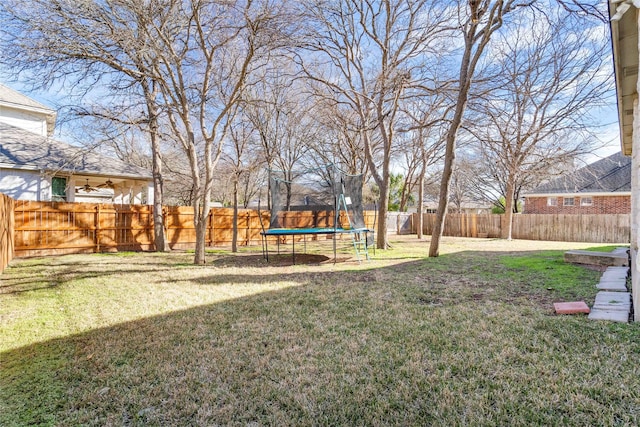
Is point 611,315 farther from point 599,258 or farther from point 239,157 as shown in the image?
point 239,157

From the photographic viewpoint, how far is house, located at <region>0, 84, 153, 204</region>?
934 cm

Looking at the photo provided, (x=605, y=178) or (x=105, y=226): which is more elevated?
(x=605, y=178)

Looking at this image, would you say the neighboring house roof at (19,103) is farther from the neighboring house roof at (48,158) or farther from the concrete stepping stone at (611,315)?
the concrete stepping stone at (611,315)

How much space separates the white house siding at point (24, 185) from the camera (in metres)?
9.23

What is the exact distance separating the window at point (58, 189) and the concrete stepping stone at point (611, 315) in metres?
12.8

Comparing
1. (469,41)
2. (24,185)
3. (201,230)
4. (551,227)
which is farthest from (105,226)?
(551,227)

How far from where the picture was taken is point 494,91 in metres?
8.01

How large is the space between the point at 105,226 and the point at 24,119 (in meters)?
6.35

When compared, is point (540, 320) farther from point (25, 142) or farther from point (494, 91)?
point (25, 142)

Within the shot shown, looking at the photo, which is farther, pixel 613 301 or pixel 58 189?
pixel 58 189

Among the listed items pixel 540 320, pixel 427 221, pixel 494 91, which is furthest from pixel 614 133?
pixel 540 320

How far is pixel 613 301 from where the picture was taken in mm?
3438

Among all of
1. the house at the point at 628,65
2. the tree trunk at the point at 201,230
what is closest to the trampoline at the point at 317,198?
the tree trunk at the point at 201,230

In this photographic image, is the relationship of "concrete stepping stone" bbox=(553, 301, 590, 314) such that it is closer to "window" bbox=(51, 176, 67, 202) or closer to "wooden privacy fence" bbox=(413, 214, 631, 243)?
"wooden privacy fence" bbox=(413, 214, 631, 243)
